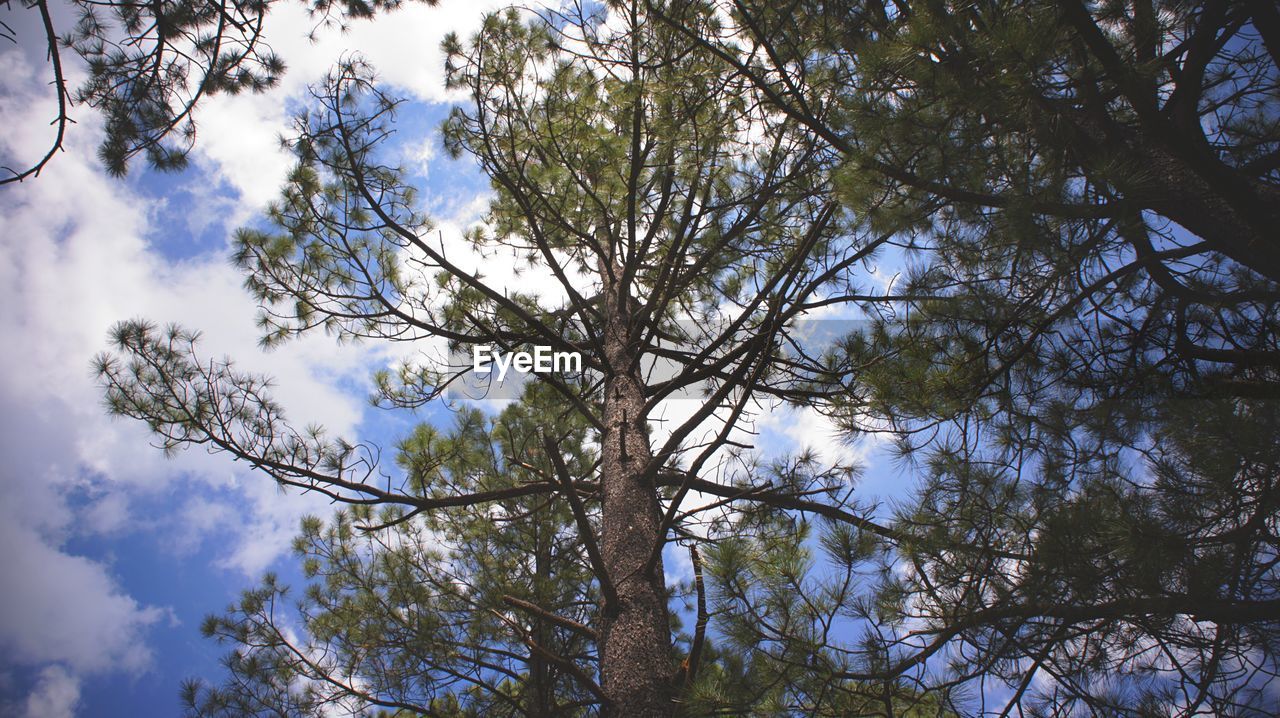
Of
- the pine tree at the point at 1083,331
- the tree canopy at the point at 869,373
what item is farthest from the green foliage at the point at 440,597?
the pine tree at the point at 1083,331

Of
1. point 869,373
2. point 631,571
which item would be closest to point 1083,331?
point 869,373

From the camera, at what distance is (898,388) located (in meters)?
2.62

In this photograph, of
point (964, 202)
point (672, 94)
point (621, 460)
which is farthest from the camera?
point (672, 94)

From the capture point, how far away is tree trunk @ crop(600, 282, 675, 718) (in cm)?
190

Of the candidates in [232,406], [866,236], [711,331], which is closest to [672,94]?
[866,236]

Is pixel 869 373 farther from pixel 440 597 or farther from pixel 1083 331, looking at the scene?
pixel 440 597

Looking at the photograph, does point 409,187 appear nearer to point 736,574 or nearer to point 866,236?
point 866,236

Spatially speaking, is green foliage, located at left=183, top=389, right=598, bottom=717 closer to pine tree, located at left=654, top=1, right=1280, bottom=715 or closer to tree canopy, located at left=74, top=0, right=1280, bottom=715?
tree canopy, located at left=74, top=0, right=1280, bottom=715

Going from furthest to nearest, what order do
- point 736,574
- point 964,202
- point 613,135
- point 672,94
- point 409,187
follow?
1. point 409,187
2. point 613,135
3. point 672,94
4. point 964,202
5. point 736,574

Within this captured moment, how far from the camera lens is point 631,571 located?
87.7 inches

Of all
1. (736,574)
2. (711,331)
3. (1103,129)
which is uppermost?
(711,331)

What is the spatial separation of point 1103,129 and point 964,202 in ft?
1.58

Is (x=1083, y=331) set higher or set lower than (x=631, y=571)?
higher

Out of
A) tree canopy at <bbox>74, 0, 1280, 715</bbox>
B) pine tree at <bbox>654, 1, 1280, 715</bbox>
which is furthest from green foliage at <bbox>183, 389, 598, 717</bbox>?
pine tree at <bbox>654, 1, 1280, 715</bbox>
